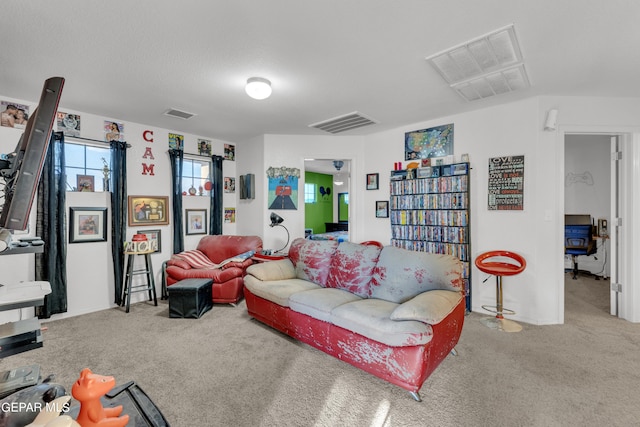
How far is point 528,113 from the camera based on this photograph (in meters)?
3.16

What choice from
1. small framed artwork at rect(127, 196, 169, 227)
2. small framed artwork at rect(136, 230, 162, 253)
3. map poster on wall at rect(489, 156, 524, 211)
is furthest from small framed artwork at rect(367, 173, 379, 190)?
small framed artwork at rect(136, 230, 162, 253)

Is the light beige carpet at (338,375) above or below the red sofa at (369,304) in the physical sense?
below

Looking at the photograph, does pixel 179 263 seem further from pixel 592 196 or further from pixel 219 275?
pixel 592 196

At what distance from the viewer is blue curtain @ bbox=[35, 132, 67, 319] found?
3176 mm

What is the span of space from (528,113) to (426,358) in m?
2.89

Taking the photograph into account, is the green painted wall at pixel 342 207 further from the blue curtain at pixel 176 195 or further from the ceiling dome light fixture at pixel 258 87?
the ceiling dome light fixture at pixel 258 87

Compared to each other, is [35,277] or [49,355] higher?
[35,277]

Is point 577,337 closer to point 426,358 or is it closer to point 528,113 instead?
point 426,358

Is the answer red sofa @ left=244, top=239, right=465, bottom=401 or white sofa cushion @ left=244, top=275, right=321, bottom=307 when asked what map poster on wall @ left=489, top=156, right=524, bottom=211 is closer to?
red sofa @ left=244, top=239, right=465, bottom=401

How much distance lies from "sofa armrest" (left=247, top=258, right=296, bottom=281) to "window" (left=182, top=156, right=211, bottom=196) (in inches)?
79.5

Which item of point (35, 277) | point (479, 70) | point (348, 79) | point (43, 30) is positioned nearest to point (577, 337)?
point (479, 70)

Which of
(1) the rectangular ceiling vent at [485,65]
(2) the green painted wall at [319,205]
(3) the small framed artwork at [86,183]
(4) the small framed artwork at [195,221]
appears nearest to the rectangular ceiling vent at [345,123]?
(1) the rectangular ceiling vent at [485,65]

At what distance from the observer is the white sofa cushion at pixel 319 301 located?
93.6 inches

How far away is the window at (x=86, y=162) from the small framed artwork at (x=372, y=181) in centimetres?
359
